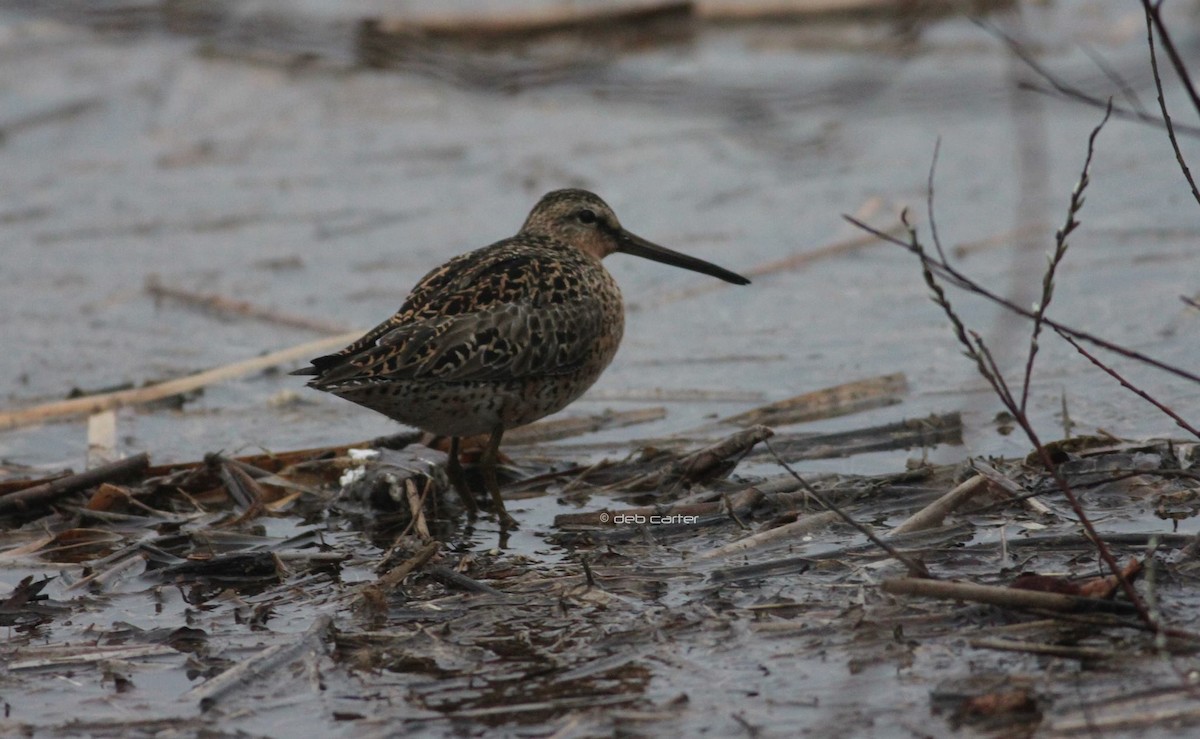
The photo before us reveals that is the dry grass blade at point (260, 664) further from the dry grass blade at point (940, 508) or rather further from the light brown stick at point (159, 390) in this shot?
the light brown stick at point (159, 390)

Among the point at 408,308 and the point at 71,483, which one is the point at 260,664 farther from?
the point at 408,308

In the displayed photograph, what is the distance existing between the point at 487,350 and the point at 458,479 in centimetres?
47

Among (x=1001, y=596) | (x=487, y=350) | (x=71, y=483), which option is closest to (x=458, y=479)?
(x=487, y=350)

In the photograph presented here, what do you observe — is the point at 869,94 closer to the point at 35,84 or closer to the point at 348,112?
the point at 348,112

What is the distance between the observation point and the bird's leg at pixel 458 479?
220 inches

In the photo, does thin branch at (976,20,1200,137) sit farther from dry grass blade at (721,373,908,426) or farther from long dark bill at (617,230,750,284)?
long dark bill at (617,230,750,284)

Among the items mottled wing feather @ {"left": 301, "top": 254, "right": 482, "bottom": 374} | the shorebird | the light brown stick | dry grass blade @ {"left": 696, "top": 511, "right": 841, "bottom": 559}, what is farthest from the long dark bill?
dry grass blade @ {"left": 696, "top": 511, "right": 841, "bottom": 559}

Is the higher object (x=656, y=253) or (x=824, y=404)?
(x=656, y=253)

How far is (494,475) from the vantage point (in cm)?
555

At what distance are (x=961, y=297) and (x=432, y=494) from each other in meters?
3.32

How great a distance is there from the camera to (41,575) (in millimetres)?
4910

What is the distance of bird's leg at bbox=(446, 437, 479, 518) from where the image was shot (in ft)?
18.3

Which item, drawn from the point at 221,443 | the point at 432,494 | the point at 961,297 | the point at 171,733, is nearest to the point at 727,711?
the point at 171,733

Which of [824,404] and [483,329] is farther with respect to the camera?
[824,404]
